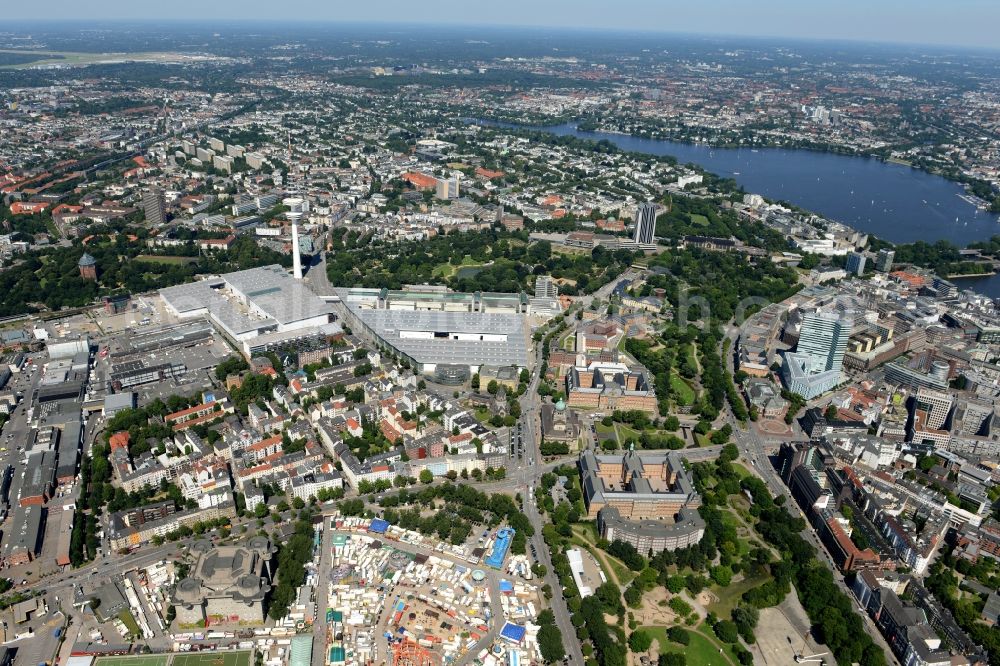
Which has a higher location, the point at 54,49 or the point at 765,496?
the point at 54,49

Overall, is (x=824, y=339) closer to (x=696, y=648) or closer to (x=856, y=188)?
(x=696, y=648)

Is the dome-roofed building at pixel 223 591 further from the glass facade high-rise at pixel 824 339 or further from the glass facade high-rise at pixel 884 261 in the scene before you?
the glass facade high-rise at pixel 884 261

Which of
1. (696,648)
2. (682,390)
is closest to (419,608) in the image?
(696,648)

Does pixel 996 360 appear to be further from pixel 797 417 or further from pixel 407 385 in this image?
pixel 407 385

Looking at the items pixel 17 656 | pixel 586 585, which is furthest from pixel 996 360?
pixel 17 656

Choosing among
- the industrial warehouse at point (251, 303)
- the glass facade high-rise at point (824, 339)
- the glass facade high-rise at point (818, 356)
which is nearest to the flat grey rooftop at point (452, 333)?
the industrial warehouse at point (251, 303)

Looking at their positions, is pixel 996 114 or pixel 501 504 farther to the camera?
pixel 996 114
